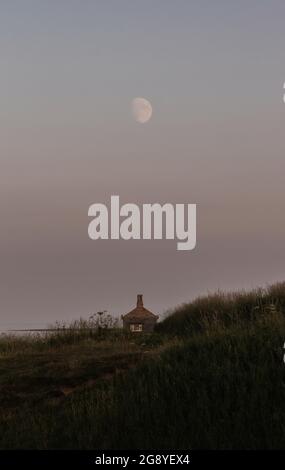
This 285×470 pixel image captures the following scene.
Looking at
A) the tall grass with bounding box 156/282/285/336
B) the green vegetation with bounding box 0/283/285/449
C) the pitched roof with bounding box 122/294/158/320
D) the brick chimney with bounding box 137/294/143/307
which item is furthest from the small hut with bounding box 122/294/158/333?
the green vegetation with bounding box 0/283/285/449

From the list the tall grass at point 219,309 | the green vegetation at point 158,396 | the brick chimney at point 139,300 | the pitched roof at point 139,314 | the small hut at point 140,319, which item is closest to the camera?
the green vegetation at point 158,396

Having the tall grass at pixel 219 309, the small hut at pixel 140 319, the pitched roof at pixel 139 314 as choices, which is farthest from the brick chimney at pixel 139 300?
the tall grass at pixel 219 309

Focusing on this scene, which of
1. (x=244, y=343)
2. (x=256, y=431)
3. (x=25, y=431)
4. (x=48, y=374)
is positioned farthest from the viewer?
(x=48, y=374)

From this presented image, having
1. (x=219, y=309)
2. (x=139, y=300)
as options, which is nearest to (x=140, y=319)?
(x=139, y=300)

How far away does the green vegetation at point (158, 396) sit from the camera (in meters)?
9.77

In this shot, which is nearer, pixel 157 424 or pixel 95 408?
pixel 157 424

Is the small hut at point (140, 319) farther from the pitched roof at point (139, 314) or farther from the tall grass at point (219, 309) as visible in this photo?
the tall grass at point (219, 309)

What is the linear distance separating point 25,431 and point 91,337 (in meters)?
12.2

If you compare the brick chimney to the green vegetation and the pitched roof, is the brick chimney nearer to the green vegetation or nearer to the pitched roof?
the pitched roof

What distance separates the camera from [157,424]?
33.2 feet

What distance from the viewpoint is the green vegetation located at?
977 centimetres

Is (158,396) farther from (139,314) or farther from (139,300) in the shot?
(139,300)
